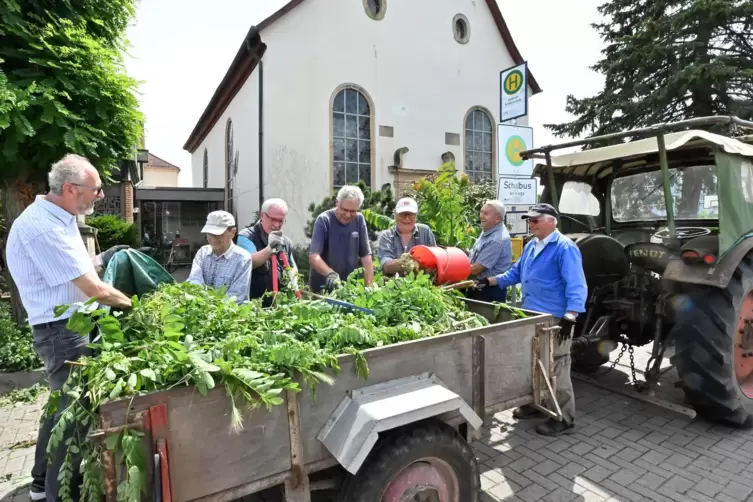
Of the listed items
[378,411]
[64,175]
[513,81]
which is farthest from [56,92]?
[513,81]

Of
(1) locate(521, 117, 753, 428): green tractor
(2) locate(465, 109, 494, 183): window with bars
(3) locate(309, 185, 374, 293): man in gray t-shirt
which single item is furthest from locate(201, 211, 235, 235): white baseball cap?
(2) locate(465, 109, 494, 183): window with bars

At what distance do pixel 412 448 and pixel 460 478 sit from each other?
0.42 metres

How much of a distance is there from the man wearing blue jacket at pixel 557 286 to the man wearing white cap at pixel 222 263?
7.44 ft

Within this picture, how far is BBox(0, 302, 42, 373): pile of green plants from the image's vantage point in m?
5.16

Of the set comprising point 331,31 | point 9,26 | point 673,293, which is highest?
point 331,31

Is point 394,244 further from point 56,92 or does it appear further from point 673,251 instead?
point 56,92

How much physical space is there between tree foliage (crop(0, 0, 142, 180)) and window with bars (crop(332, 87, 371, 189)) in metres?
8.13

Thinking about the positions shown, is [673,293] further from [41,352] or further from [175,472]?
[41,352]

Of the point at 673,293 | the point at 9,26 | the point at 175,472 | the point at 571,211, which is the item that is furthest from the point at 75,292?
the point at 571,211

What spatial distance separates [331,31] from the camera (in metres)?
13.4

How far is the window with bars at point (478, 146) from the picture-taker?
15773 mm

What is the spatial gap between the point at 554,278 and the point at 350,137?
10.9m

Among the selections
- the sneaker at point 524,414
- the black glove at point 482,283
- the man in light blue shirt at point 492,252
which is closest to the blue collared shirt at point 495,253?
the man in light blue shirt at point 492,252

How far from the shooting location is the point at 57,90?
512 centimetres
